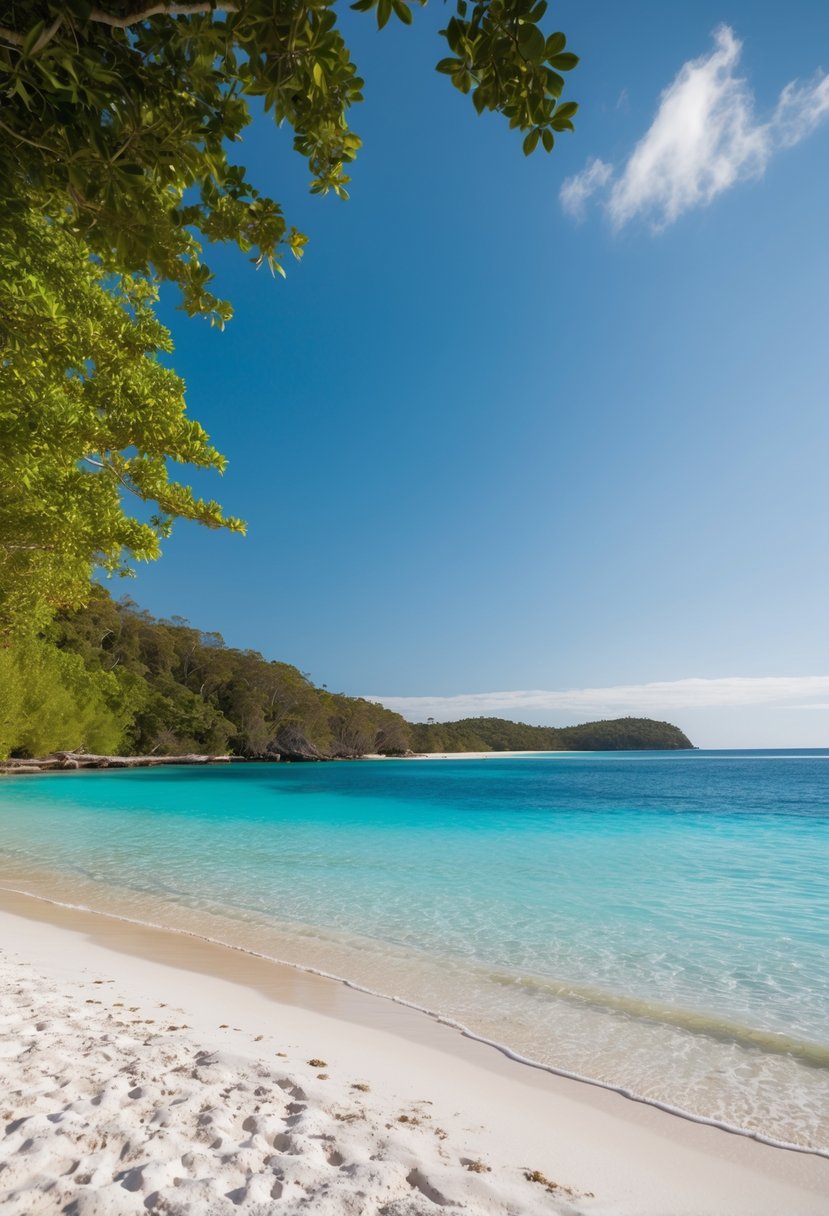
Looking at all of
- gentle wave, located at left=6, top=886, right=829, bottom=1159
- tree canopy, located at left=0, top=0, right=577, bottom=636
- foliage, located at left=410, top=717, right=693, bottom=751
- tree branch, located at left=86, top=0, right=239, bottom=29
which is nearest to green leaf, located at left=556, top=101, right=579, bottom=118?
tree canopy, located at left=0, top=0, right=577, bottom=636

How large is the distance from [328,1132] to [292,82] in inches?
157

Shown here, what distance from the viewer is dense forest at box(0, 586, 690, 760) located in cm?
3972

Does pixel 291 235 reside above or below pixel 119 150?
above

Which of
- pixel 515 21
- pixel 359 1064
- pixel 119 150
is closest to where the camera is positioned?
pixel 515 21

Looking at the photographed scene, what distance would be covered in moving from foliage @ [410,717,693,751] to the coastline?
146 meters

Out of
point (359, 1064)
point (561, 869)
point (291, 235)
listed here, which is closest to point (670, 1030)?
point (359, 1064)

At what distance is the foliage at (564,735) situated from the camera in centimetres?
16262

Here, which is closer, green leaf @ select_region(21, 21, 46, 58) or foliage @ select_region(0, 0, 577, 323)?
green leaf @ select_region(21, 21, 46, 58)

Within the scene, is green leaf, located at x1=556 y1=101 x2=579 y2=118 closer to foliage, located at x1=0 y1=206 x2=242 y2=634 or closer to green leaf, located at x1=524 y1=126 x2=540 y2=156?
green leaf, located at x1=524 y1=126 x2=540 y2=156

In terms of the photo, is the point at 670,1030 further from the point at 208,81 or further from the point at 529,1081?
Answer: the point at 208,81

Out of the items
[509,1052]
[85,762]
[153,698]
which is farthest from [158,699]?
[509,1052]

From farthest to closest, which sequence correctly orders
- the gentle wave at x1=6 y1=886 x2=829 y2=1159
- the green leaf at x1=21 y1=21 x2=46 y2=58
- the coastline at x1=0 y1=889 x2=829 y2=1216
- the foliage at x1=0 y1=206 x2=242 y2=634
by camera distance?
the foliage at x1=0 y1=206 x2=242 y2=634 < the gentle wave at x1=6 y1=886 x2=829 y2=1159 < the coastline at x1=0 y1=889 x2=829 y2=1216 < the green leaf at x1=21 y1=21 x2=46 y2=58

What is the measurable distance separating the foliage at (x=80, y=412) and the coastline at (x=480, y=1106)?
466 centimetres

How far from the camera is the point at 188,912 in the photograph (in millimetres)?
7938
